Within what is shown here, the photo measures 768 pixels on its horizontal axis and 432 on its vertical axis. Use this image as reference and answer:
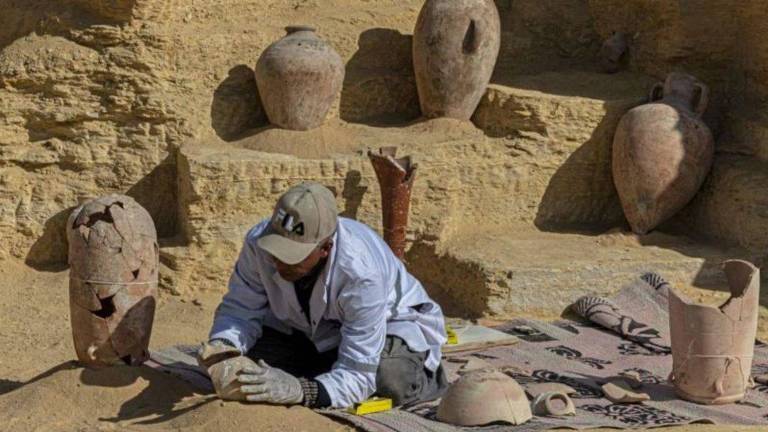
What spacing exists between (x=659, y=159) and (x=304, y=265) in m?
4.74

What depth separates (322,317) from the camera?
20.2 ft

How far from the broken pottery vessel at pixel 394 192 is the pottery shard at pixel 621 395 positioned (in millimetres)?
2738

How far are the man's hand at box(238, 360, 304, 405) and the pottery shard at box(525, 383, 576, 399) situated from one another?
1.40m

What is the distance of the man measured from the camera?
587 cm

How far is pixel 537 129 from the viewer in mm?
10312

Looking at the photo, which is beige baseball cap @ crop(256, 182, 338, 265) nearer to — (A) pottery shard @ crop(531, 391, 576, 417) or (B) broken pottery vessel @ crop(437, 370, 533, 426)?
(B) broken pottery vessel @ crop(437, 370, 533, 426)

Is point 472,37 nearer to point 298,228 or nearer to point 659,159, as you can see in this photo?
point 659,159

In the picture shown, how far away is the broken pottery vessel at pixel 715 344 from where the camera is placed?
6.81 m

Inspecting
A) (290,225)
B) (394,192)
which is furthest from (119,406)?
(394,192)

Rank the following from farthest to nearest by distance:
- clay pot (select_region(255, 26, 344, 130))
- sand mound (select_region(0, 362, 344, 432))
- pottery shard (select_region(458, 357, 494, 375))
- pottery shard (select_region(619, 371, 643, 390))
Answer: clay pot (select_region(255, 26, 344, 130))
pottery shard (select_region(458, 357, 494, 375))
pottery shard (select_region(619, 371, 643, 390))
sand mound (select_region(0, 362, 344, 432))

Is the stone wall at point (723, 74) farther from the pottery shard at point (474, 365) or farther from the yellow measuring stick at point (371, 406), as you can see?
the yellow measuring stick at point (371, 406)

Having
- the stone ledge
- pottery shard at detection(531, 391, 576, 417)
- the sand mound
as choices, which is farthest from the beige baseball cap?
the stone ledge

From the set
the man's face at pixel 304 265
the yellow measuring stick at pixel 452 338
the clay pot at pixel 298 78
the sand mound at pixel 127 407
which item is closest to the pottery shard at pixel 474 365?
the yellow measuring stick at pixel 452 338

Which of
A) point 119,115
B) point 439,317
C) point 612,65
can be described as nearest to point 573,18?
point 612,65
